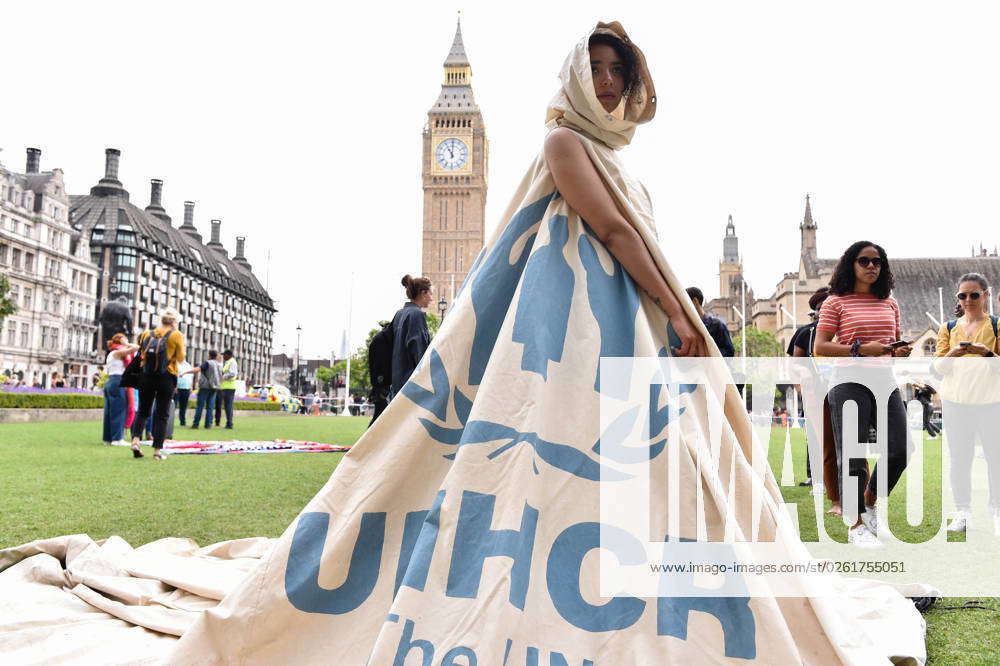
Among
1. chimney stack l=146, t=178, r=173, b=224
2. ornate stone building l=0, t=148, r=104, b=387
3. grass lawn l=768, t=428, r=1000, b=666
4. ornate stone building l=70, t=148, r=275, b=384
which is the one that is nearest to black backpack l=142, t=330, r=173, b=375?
grass lawn l=768, t=428, r=1000, b=666

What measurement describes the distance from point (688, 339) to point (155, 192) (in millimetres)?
100019

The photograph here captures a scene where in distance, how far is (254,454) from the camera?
364 inches

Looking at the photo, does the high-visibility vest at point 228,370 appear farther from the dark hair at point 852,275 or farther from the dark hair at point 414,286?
the dark hair at point 852,275

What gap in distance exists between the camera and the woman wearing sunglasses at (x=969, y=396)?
14.9 ft

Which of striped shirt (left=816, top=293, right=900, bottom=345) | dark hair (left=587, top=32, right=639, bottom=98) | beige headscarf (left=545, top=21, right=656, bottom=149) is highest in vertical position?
dark hair (left=587, top=32, right=639, bottom=98)

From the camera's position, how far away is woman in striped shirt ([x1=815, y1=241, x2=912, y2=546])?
3.99 meters

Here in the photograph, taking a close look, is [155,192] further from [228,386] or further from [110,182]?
[228,386]

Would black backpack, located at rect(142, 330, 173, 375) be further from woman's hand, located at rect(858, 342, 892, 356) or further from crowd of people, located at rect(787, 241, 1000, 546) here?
woman's hand, located at rect(858, 342, 892, 356)

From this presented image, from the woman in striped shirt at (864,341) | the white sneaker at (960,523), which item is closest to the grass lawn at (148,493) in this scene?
the woman in striped shirt at (864,341)

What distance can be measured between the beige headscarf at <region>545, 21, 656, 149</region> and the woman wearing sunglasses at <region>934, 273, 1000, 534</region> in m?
3.36

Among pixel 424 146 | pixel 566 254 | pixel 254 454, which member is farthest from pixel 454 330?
pixel 424 146

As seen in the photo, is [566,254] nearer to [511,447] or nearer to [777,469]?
[511,447]

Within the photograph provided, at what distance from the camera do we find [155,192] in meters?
89.9

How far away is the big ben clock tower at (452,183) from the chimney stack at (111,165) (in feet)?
137
